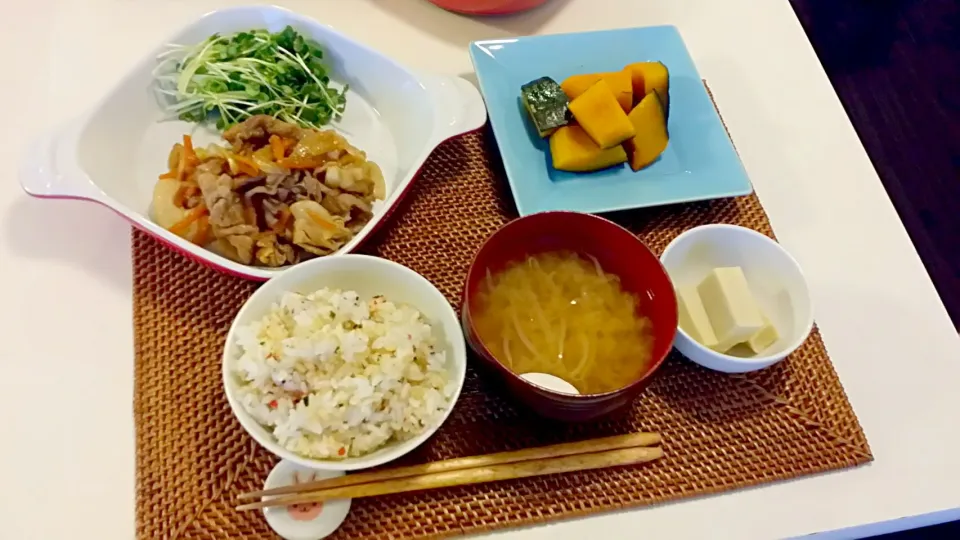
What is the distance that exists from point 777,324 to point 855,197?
0.43 metres

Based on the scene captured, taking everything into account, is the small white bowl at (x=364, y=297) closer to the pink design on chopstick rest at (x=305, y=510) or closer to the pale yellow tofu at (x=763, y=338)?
the pink design on chopstick rest at (x=305, y=510)

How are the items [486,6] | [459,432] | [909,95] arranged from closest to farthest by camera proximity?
[459,432] < [486,6] < [909,95]

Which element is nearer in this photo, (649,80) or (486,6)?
(649,80)

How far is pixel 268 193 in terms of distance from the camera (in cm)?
119

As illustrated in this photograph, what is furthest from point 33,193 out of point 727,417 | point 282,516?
point 727,417

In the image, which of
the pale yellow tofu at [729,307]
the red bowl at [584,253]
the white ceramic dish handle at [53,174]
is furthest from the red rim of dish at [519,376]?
the white ceramic dish handle at [53,174]

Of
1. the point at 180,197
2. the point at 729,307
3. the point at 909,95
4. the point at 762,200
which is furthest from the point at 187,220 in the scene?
the point at 909,95

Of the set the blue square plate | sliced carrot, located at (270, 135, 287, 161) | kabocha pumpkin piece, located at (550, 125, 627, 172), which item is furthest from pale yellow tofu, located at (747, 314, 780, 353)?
sliced carrot, located at (270, 135, 287, 161)

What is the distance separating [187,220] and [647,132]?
0.80m

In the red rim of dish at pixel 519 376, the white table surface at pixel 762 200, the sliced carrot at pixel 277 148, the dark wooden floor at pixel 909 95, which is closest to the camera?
the red rim of dish at pixel 519 376

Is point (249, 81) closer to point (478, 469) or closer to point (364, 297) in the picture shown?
point (364, 297)

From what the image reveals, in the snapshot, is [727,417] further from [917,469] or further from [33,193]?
[33,193]

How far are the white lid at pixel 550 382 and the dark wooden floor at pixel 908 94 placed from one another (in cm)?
166

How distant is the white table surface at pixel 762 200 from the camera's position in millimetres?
1056
